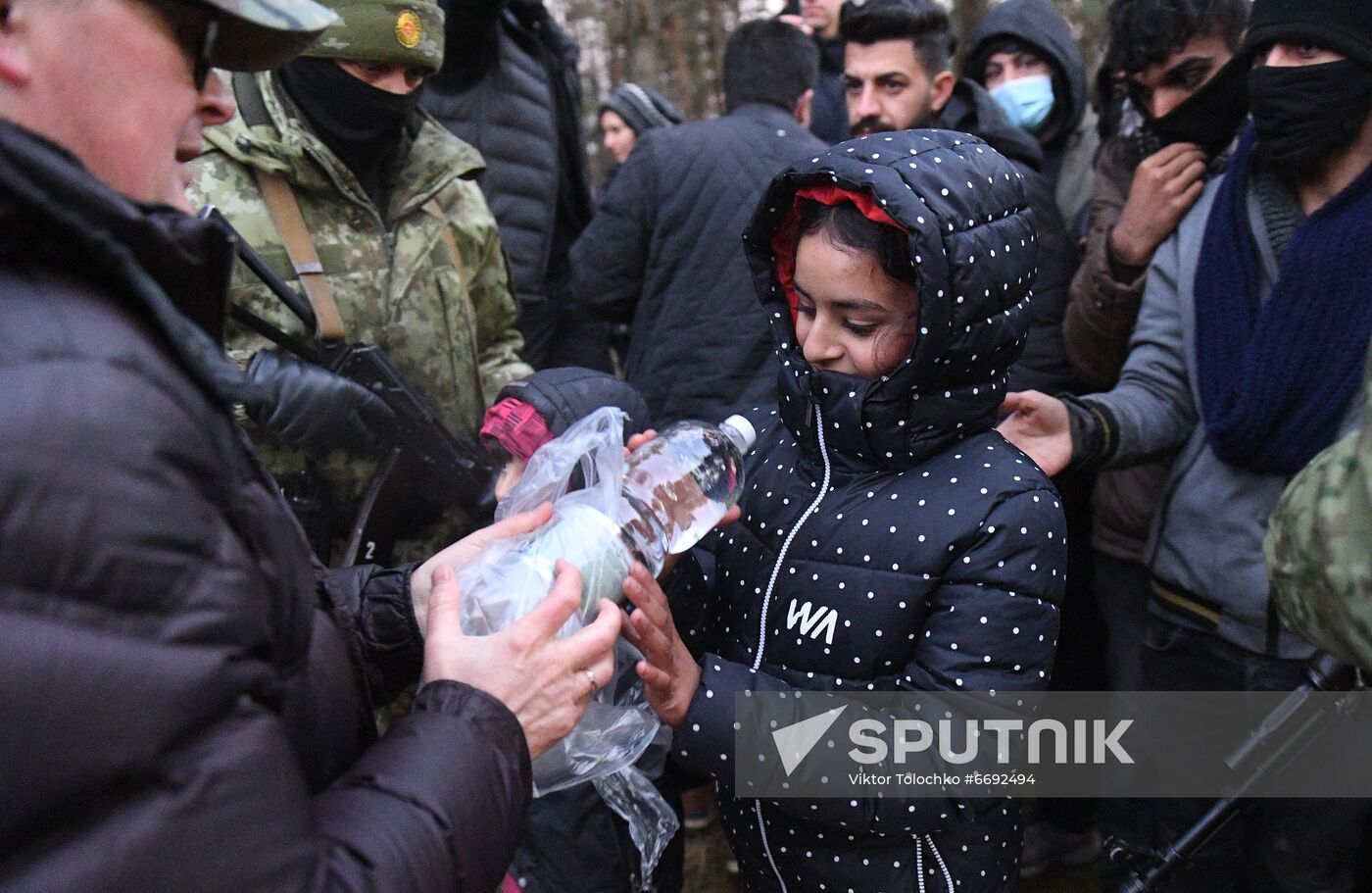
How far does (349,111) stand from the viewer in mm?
2480

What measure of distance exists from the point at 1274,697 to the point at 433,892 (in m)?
2.01

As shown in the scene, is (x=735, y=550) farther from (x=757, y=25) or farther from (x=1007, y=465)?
(x=757, y=25)

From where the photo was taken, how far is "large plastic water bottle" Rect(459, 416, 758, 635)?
4.85ft

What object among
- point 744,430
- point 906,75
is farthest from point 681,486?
point 906,75

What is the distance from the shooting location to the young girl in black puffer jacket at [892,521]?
1617 mm

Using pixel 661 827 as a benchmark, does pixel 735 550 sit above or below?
above

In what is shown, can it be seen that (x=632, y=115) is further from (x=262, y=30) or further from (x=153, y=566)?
(x=153, y=566)

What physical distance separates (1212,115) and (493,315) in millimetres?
1982

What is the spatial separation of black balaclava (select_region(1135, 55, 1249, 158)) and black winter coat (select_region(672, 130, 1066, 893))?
118 centimetres

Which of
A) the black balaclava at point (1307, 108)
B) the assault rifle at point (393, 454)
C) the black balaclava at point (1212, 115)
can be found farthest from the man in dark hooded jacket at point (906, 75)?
the assault rifle at point (393, 454)

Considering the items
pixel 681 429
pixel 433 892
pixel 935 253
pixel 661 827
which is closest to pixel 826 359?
pixel 935 253

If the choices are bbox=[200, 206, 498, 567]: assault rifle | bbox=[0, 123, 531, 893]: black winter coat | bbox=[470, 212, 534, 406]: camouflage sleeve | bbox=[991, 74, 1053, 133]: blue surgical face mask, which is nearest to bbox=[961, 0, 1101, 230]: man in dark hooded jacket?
bbox=[991, 74, 1053, 133]: blue surgical face mask

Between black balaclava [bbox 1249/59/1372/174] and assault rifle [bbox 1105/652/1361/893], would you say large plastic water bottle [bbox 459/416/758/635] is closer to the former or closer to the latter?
assault rifle [bbox 1105/652/1361/893]

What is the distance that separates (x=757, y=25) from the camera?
3705mm
